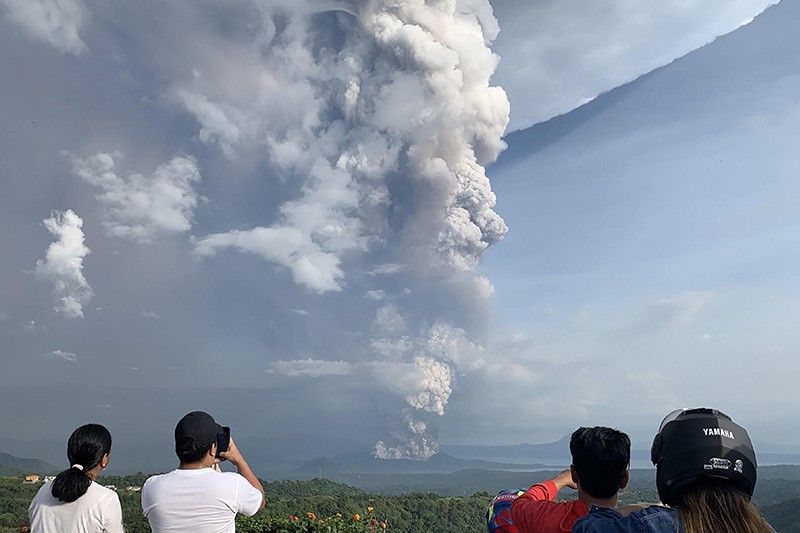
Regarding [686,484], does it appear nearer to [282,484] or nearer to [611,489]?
[611,489]

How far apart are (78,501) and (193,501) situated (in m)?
0.74

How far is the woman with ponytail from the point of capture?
3.45 metres

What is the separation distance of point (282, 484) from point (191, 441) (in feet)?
308

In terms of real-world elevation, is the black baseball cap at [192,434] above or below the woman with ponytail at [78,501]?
above

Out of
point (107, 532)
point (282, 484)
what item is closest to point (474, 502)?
point (282, 484)

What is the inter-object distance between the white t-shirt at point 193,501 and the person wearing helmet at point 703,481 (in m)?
2.13

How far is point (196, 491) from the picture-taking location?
10.7ft

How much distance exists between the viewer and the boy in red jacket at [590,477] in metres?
2.37

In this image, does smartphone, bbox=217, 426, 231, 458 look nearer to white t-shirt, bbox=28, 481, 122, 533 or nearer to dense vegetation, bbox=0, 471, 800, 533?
white t-shirt, bbox=28, 481, 122, 533

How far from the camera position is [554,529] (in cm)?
238

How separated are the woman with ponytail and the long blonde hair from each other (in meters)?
3.03

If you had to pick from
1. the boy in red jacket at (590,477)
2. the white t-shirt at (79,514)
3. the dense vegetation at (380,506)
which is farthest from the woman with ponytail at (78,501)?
the dense vegetation at (380,506)

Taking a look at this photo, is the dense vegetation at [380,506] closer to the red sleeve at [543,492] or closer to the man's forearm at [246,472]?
the man's forearm at [246,472]

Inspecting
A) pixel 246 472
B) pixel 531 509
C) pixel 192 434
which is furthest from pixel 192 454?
pixel 531 509
